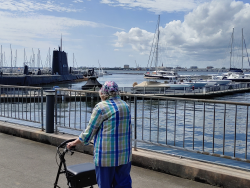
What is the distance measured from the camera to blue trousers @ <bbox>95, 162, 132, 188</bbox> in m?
3.24

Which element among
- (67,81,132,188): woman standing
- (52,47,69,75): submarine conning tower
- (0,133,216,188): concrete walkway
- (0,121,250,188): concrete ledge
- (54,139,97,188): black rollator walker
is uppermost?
(52,47,69,75): submarine conning tower

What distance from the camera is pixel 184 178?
17.2 ft

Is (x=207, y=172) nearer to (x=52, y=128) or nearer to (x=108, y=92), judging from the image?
(x=108, y=92)

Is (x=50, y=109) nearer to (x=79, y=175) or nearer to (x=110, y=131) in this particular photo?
(x=79, y=175)

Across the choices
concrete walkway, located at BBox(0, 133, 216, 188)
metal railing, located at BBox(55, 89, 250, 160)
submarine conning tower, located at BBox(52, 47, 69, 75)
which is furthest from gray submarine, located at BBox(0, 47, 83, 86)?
concrete walkway, located at BBox(0, 133, 216, 188)

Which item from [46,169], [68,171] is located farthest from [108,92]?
[46,169]

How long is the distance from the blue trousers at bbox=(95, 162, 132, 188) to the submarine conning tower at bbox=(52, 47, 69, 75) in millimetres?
80040

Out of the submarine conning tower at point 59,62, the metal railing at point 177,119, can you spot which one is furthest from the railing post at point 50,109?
the submarine conning tower at point 59,62

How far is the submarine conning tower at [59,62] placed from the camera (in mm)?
82200

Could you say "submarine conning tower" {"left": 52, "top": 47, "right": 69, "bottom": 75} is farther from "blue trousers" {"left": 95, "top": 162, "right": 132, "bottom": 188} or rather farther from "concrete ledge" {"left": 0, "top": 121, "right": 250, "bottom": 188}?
"blue trousers" {"left": 95, "top": 162, "right": 132, "bottom": 188}

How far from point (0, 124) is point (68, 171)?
6157 mm

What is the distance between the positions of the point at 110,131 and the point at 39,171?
2.87 m

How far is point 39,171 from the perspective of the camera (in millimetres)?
5520

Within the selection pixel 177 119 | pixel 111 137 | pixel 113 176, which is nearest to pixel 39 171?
pixel 113 176
